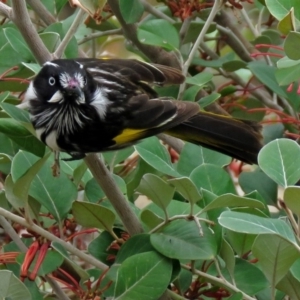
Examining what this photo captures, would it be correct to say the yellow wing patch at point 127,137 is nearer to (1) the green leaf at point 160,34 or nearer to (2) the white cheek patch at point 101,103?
(2) the white cheek patch at point 101,103

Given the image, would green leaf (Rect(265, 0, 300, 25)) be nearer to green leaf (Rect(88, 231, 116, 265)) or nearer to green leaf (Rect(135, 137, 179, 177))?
green leaf (Rect(135, 137, 179, 177))

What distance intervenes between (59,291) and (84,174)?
0.28 meters

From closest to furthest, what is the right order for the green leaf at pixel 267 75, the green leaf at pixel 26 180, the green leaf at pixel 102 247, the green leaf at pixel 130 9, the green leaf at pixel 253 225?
the green leaf at pixel 253 225 < the green leaf at pixel 26 180 < the green leaf at pixel 102 247 < the green leaf at pixel 130 9 < the green leaf at pixel 267 75

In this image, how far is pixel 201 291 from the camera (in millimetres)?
1470

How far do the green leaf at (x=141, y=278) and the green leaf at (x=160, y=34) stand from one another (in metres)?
0.63

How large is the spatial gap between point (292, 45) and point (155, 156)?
1.19 ft

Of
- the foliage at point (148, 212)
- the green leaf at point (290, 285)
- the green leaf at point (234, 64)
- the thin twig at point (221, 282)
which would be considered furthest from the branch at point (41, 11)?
the green leaf at point (290, 285)

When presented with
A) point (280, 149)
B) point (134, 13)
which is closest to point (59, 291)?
point (280, 149)

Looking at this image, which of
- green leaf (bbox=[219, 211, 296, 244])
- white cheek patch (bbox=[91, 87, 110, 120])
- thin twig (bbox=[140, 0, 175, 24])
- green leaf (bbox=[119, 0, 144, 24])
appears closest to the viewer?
green leaf (bbox=[219, 211, 296, 244])

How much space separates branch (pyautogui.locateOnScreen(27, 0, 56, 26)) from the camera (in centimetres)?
181

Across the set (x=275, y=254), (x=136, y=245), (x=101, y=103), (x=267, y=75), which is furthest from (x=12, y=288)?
(x=267, y=75)

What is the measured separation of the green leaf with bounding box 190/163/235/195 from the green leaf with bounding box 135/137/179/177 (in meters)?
0.05

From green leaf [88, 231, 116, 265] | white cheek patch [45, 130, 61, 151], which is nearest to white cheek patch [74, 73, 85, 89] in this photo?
white cheek patch [45, 130, 61, 151]

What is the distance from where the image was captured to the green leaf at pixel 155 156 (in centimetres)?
150
